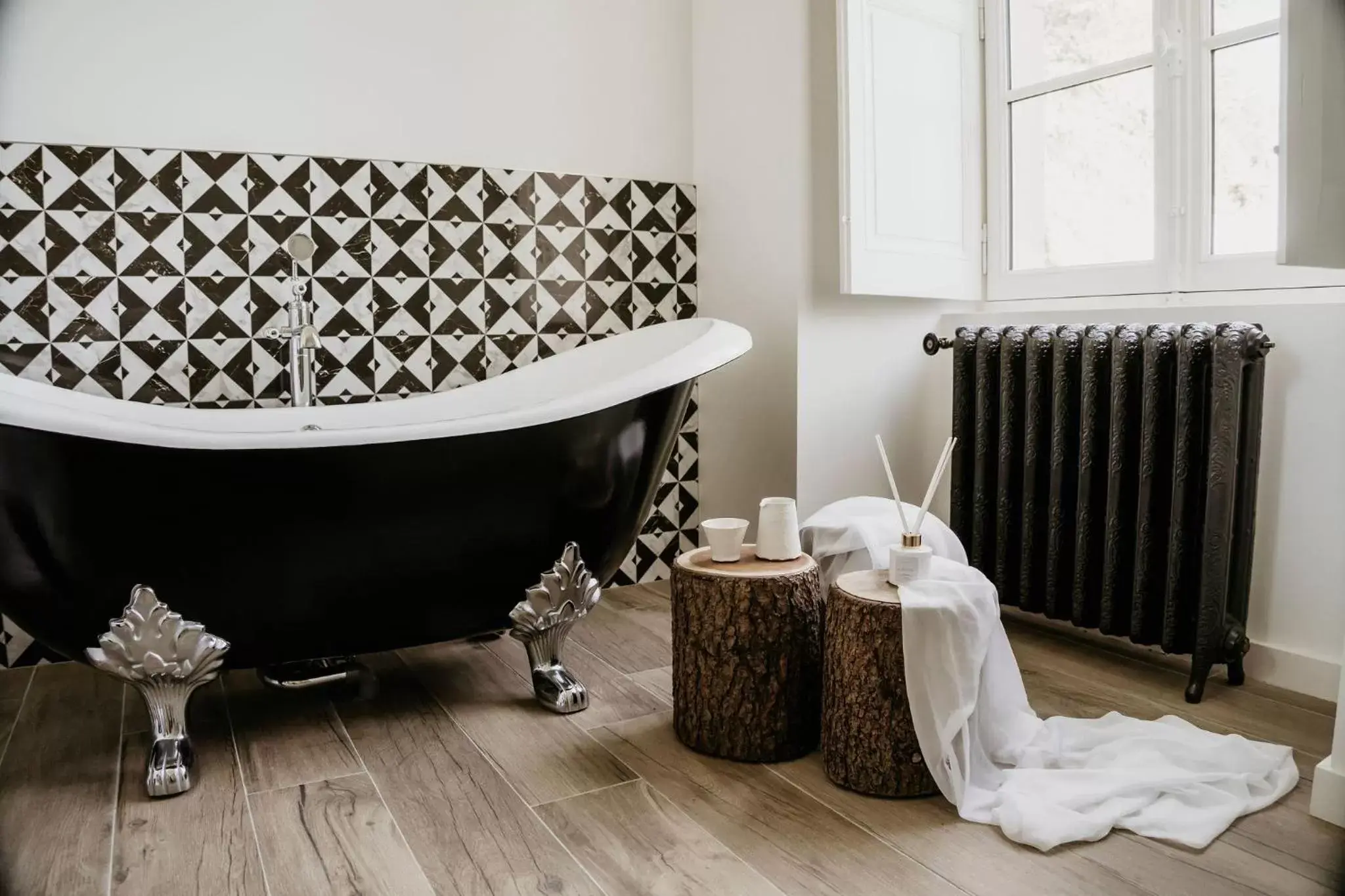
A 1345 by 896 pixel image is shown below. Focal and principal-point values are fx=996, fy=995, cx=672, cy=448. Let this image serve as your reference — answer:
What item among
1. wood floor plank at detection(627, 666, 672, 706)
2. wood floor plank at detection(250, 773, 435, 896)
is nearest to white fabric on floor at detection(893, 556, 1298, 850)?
wood floor plank at detection(627, 666, 672, 706)

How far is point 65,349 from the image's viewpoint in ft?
7.76

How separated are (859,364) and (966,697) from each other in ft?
4.68

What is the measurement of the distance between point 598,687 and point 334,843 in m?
0.77

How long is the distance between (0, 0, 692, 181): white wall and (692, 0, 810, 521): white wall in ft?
0.47

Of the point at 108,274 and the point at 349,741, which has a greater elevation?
the point at 108,274

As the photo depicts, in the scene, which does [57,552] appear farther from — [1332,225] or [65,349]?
[1332,225]

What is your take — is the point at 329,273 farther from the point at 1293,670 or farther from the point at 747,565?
the point at 1293,670

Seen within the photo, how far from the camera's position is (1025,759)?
1.66m

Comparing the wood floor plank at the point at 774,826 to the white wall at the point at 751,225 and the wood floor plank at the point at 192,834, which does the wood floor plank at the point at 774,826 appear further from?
the white wall at the point at 751,225

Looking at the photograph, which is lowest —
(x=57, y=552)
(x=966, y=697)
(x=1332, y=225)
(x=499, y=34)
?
(x=966, y=697)

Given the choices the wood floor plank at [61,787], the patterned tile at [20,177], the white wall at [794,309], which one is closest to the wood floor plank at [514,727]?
the wood floor plank at [61,787]

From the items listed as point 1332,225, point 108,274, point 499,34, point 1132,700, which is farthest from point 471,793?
point 499,34

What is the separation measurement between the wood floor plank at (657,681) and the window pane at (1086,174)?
4.97ft

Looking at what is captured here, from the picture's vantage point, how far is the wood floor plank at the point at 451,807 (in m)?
1.38
